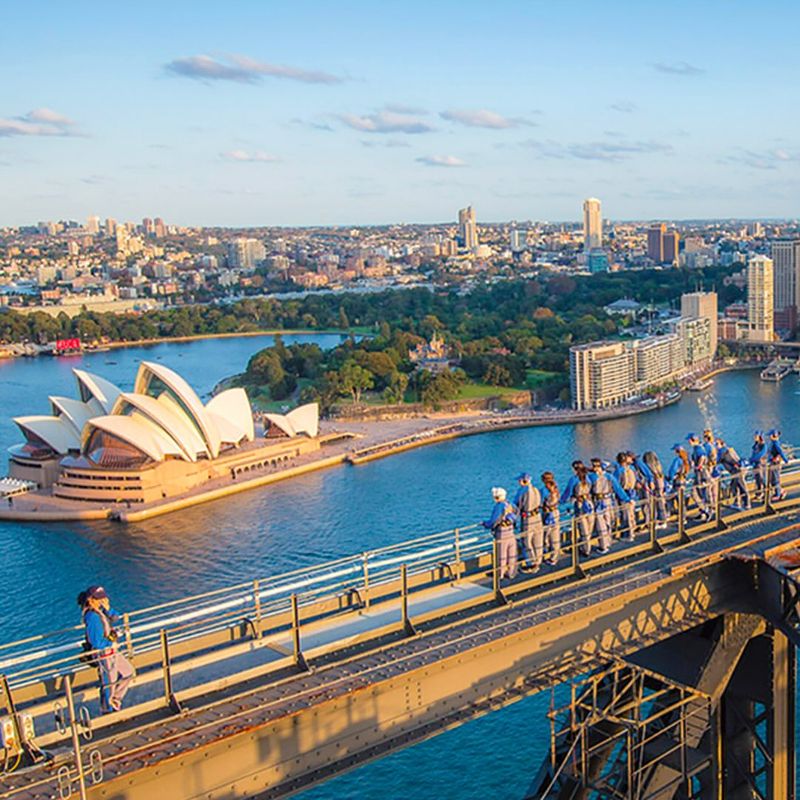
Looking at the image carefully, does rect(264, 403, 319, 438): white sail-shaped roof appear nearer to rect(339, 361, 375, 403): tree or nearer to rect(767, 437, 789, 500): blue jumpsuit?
rect(339, 361, 375, 403): tree

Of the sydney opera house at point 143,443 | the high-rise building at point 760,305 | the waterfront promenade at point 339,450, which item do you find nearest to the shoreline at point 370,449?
the waterfront promenade at point 339,450

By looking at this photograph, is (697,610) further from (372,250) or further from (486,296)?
(372,250)

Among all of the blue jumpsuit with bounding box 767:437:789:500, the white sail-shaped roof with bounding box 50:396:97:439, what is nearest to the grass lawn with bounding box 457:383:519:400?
the white sail-shaped roof with bounding box 50:396:97:439

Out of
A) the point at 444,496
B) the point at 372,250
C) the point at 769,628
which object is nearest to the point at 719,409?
the point at 444,496

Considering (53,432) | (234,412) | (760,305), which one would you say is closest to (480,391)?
(234,412)

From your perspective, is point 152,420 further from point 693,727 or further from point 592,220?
point 592,220

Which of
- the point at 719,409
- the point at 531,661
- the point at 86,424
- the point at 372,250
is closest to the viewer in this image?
the point at 531,661

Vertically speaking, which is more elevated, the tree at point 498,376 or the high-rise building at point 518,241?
the high-rise building at point 518,241

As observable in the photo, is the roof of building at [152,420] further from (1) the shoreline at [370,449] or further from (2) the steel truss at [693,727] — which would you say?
(2) the steel truss at [693,727]
